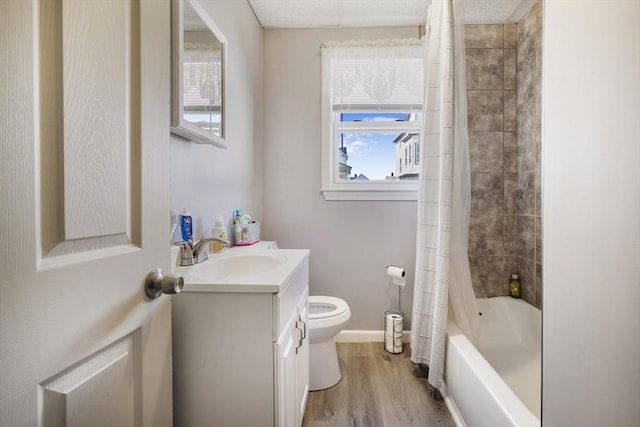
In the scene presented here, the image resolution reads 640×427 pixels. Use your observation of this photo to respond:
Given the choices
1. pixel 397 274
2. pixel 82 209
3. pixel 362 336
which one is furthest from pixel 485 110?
pixel 82 209

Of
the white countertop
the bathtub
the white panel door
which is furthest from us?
the bathtub

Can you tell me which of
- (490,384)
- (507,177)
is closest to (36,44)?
(490,384)

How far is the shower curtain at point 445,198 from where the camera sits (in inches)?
64.5

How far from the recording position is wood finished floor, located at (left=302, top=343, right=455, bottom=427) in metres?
1.56

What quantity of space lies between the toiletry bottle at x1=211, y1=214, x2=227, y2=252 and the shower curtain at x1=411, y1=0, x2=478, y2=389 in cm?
113

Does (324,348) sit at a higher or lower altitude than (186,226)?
lower

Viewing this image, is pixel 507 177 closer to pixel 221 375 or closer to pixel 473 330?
pixel 473 330

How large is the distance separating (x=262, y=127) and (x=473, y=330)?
6.43 feet

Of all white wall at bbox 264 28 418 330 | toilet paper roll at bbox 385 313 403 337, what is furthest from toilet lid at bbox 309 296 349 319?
toilet paper roll at bbox 385 313 403 337

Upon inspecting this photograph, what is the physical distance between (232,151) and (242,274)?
771mm

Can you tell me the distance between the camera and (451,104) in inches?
64.2

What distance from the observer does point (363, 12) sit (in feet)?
7.25

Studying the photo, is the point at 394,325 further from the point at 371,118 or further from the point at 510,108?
the point at 510,108

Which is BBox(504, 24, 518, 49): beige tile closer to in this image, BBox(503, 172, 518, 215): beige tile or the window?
the window
